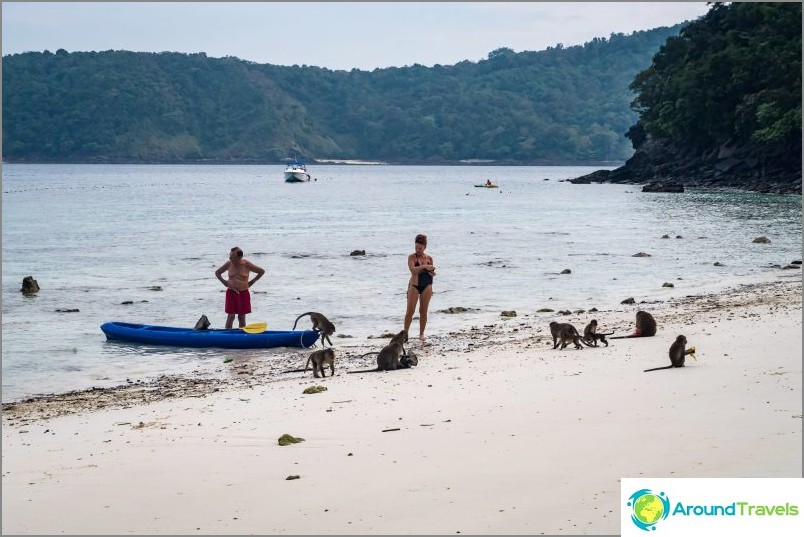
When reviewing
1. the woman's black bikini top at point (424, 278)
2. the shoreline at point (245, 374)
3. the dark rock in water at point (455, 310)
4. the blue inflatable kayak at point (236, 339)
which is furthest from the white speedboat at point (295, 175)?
the woman's black bikini top at point (424, 278)

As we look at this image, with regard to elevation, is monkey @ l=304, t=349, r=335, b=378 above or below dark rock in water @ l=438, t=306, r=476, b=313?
above

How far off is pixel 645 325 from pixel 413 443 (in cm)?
594

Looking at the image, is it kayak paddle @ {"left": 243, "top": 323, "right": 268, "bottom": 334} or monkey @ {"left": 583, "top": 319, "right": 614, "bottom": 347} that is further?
kayak paddle @ {"left": 243, "top": 323, "right": 268, "bottom": 334}

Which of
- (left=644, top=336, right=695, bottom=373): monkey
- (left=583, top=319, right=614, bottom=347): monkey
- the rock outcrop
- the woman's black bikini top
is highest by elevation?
the rock outcrop

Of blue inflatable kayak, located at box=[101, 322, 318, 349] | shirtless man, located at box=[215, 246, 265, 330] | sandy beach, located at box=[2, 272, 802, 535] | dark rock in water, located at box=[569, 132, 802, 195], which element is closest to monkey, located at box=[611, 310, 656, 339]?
sandy beach, located at box=[2, 272, 802, 535]

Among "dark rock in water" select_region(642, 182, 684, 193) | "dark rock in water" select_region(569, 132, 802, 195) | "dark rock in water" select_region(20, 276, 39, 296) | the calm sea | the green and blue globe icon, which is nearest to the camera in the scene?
the green and blue globe icon

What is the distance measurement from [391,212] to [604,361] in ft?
167

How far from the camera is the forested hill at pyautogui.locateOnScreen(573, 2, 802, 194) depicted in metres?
63.8

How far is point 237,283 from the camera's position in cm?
1532

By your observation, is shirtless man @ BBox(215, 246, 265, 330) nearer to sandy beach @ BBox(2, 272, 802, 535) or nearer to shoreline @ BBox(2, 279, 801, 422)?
shoreline @ BBox(2, 279, 801, 422)

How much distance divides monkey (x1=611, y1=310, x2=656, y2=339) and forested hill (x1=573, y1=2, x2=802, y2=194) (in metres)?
50.6

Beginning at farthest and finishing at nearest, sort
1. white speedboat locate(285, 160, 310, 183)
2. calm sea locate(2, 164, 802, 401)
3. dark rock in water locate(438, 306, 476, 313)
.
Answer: white speedboat locate(285, 160, 310, 183) → dark rock in water locate(438, 306, 476, 313) → calm sea locate(2, 164, 802, 401)

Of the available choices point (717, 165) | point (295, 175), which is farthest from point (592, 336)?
point (295, 175)

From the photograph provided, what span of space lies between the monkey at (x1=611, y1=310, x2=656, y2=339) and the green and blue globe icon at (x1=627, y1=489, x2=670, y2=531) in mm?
7377
